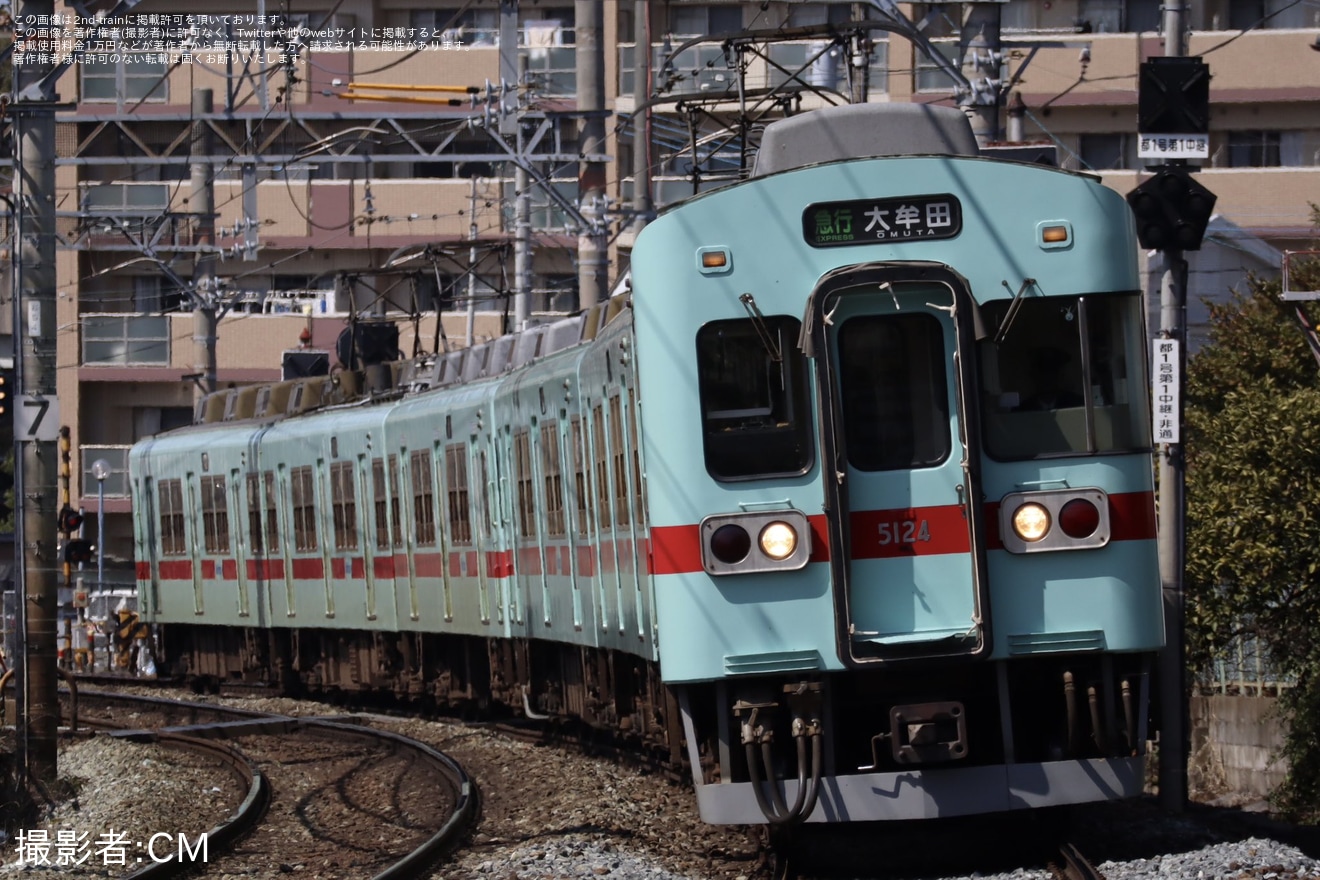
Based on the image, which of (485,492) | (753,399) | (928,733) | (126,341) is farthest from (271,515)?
(126,341)

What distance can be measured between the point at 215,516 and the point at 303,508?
264cm

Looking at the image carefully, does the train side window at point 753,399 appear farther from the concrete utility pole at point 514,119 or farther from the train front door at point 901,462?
the concrete utility pole at point 514,119

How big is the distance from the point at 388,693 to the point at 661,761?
8.19m

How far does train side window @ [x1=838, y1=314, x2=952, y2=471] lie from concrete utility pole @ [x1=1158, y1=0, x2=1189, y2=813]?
2364mm

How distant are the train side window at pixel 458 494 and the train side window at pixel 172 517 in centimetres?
752

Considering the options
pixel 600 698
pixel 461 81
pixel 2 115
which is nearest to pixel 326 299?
pixel 461 81

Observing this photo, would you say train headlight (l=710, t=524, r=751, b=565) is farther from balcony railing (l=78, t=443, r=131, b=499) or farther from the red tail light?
balcony railing (l=78, t=443, r=131, b=499)

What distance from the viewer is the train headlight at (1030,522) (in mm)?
7789

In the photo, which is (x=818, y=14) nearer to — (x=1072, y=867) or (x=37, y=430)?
(x=37, y=430)

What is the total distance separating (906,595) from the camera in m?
7.75

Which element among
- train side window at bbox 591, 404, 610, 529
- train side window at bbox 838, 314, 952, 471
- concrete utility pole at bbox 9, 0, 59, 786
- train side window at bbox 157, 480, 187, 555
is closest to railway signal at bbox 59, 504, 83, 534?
train side window at bbox 157, 480, 187, 555

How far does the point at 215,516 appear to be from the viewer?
21.2 meters

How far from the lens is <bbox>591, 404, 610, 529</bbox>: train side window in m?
10.5

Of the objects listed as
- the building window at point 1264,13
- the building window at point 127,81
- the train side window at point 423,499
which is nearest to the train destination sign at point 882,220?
the train side window at point 423,499
